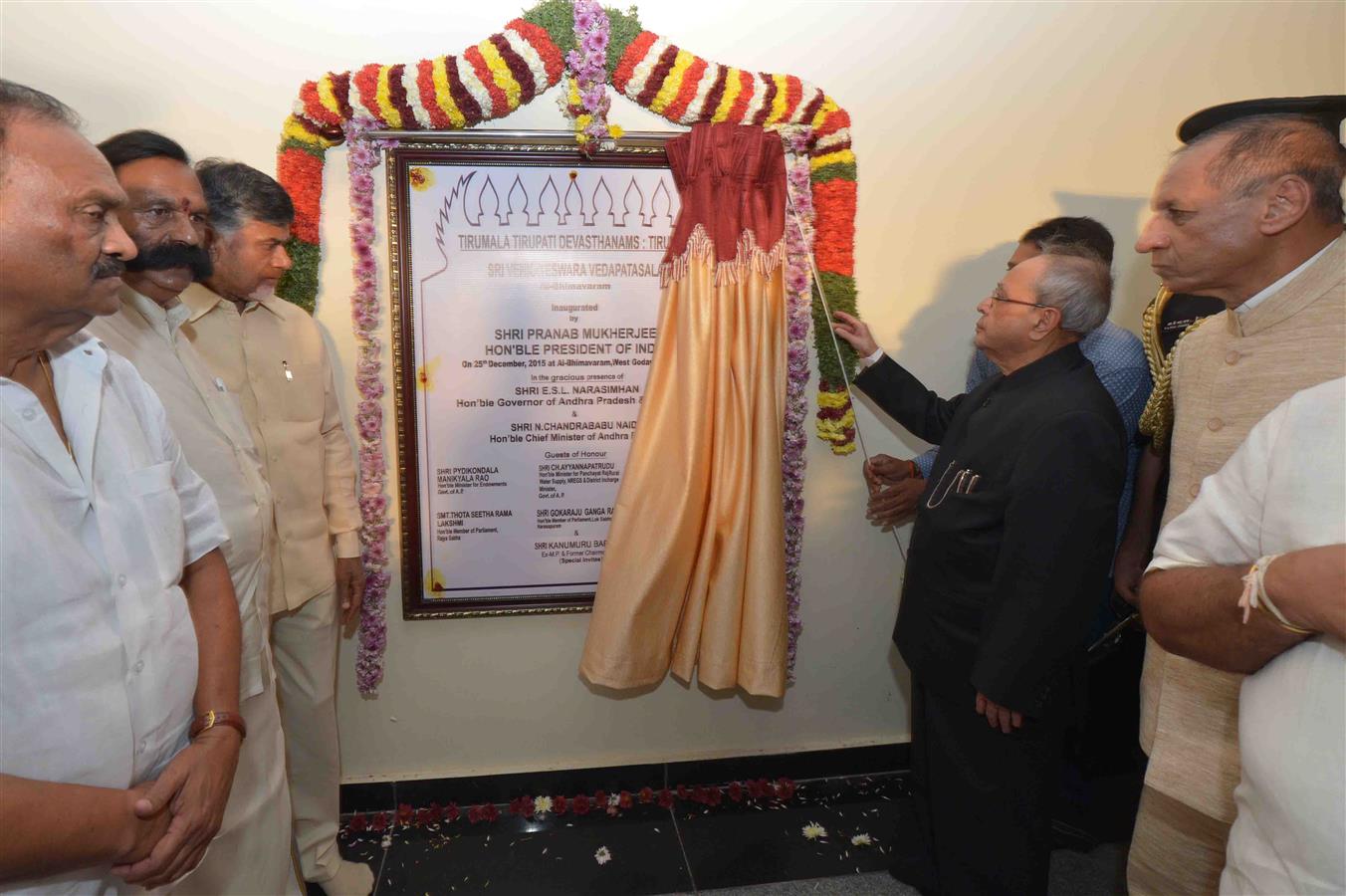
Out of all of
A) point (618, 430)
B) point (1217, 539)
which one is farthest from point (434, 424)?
point (1217, 539)

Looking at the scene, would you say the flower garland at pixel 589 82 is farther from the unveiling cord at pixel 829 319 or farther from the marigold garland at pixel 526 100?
the unveiling cord at pixel 829 319

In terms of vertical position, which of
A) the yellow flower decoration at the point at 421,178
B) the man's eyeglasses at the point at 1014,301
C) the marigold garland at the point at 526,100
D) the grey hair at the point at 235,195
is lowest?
the man's eyeglasses at the point at 1014,301

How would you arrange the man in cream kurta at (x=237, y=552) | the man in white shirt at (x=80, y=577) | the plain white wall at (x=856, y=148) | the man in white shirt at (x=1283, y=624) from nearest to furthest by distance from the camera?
1. the man in white shirt at (x=1283, y=624)
2. the man in white shirt at (x=80, y=577)
3. the man in cream kurta at (x=237, y=552)
4. the plain white wall at (x=856, y=148)

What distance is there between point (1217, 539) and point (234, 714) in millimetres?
1535

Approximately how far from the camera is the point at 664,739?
99.3 inches

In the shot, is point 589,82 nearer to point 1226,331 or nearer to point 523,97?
point 523,97

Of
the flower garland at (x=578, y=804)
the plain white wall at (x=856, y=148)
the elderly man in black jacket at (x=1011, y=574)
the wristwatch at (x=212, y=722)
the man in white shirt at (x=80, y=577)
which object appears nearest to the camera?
the man in white shirt at (x=80, y=577)

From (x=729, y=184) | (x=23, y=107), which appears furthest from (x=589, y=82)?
(x=23, y=107)

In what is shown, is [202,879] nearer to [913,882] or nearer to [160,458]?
[160,458]

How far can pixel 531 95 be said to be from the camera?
82.0 inches

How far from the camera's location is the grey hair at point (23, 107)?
89cm

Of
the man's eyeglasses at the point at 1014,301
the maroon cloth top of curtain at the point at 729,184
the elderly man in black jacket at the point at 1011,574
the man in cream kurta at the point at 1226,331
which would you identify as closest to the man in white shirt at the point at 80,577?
the maroon cloth top of curtain at the point at 729,184

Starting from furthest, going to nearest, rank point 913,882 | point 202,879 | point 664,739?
point 664,739
point 913,882
point 202,879

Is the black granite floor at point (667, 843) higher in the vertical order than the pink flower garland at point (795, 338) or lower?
lower
